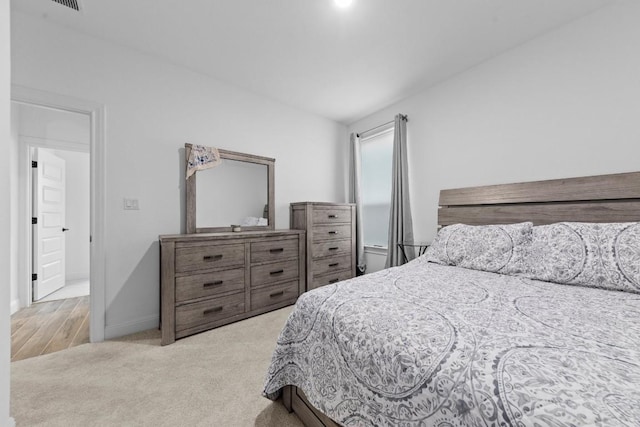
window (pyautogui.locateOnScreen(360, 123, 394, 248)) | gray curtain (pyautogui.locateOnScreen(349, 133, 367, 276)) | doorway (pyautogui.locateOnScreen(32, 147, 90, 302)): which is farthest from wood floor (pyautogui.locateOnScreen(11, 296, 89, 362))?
window (pyautogui.locateOnScreen(360, 123, 394, 248))

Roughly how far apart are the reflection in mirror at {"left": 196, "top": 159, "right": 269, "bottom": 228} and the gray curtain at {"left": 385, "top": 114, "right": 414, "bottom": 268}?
64.8 inches

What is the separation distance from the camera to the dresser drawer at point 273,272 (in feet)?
8.41

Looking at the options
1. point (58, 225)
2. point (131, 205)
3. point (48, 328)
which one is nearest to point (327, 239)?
point (131, 205)

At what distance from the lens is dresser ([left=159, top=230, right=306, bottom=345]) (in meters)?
2.06

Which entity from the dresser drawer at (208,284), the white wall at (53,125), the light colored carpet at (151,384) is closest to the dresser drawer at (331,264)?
the dresser drawer at (208,284)

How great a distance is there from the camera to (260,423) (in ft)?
→ 4.06

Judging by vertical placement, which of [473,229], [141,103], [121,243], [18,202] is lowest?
[121,243]

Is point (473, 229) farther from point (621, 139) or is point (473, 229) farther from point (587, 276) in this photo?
point (621, 139)

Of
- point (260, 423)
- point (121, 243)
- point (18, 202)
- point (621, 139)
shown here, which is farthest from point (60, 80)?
point (621, 139)

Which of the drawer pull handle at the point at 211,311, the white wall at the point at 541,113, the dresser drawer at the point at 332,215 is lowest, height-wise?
the drawer pull handle at the point at 211,311

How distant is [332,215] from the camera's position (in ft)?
10.9

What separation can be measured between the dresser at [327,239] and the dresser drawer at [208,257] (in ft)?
2.99

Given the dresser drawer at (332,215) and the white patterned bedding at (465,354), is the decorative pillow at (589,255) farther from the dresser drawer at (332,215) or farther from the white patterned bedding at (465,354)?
the dresser drawer at (332,215)

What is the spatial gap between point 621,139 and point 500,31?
1.23m
